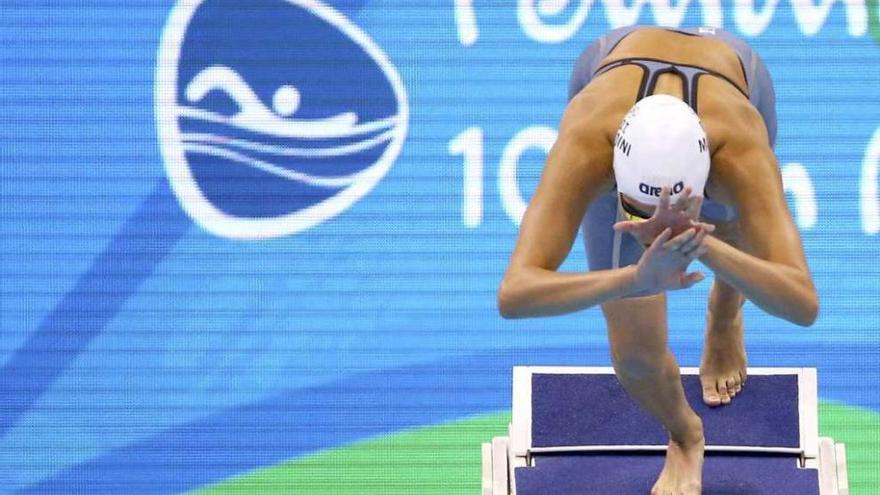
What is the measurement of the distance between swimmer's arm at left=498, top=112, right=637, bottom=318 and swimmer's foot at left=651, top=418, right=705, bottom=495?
82 cm

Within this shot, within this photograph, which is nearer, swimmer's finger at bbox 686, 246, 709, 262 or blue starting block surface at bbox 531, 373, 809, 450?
swimmer's finger at bbox 686, 246, 709, 262

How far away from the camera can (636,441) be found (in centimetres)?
365

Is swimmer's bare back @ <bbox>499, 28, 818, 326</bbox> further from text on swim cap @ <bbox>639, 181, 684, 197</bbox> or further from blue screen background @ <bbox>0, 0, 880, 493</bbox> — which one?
blue screen background @ <bbox>0, 0, 880, 493</bbox>

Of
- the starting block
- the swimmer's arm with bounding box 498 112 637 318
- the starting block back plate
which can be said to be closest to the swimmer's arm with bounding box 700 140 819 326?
the swimmer's arm with bounding box 498 112 637 318

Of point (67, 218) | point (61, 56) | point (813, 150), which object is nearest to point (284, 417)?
point (67, 218)

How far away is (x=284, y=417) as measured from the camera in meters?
4.22

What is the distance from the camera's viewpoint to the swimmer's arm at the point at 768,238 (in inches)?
101

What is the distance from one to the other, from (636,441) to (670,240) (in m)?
1.33

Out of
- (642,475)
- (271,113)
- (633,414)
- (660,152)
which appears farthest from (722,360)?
(271,113)

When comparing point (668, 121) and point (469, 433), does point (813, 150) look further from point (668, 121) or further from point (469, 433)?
point (668, 121)

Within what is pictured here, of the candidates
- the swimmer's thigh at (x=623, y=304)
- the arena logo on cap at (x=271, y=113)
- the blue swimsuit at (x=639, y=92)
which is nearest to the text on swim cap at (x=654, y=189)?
the blue swimsuit at (x=639, y=92)

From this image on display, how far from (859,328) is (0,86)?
256cm

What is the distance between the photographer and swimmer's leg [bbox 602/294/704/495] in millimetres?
3057

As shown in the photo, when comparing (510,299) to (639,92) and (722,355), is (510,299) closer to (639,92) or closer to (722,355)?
(639,92)
